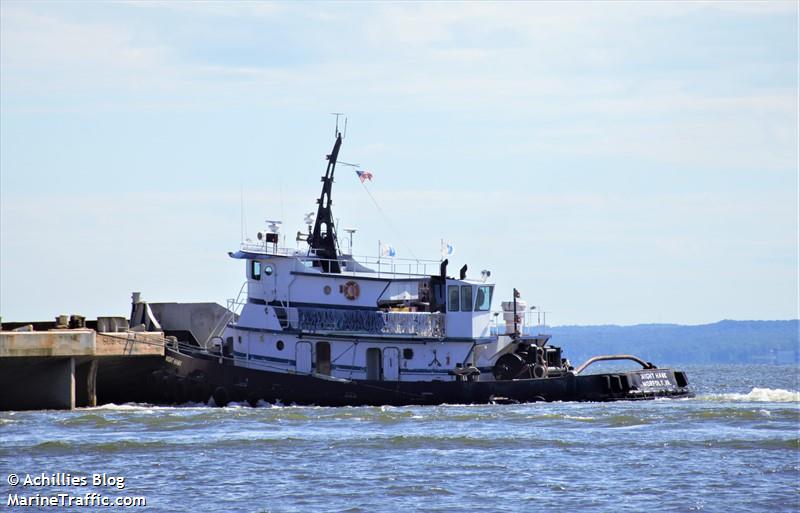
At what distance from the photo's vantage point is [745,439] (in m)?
30.9

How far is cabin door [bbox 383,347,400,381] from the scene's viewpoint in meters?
38.5

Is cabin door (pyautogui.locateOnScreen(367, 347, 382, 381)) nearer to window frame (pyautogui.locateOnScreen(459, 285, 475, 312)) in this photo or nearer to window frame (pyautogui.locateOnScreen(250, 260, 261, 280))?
window frame (pyautogui.locateOnScreen(459, 285, 475, 312))

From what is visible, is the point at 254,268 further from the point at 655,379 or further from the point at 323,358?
the point at 655,379

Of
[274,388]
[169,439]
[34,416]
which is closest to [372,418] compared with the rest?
[274,388]

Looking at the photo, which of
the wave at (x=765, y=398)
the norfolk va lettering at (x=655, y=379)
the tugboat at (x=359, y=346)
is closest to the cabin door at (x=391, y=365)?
the tugboat at (x=359, y=346)

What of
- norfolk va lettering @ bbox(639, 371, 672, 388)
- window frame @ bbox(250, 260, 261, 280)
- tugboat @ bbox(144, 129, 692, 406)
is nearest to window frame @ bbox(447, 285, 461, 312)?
tugboat @ bbox(144, 129, 692, 406)

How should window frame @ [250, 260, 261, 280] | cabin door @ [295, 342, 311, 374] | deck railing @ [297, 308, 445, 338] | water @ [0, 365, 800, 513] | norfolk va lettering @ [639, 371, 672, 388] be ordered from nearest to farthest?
water @ [0, 365, 800, 513] → deck railing @ [297, 308, 445, 338] → cabin door @ [295, 342, 311, 374] → window frame @ [250, 260, 261, 280] → norfolk va lettering @ [639, 371, 672, 388]

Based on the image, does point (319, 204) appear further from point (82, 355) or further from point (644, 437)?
point (644, 437)

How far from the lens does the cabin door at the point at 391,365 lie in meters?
38.5

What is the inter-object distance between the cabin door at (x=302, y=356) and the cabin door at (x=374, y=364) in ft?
5.66

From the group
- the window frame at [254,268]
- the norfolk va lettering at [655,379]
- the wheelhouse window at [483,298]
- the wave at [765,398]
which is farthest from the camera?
the wave at [765,398]

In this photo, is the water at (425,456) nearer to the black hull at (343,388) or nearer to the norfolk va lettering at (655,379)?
the black hull at (343,388)

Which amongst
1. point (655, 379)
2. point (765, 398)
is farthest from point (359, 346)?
point (765, 398)

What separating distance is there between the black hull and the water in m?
0.55
